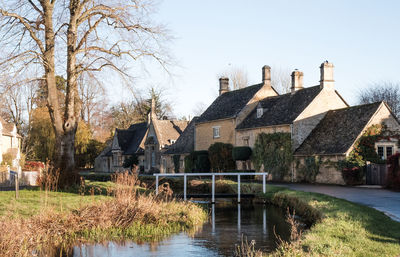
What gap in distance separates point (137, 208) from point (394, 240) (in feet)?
26.4

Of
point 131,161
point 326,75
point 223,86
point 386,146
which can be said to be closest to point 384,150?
point 386,146

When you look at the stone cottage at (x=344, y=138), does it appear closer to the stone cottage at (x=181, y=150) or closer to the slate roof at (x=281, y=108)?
the slate roof at (x=281, y=108)

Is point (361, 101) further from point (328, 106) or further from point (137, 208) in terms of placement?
point (137, 208)

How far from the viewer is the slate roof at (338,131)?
101ft

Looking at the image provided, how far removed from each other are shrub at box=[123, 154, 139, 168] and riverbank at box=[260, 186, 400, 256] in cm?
4344

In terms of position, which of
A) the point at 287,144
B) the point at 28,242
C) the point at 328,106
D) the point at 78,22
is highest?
the point at 78,22

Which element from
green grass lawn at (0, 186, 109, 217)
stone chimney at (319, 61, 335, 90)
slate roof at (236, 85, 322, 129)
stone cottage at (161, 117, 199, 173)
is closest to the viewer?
green grass lawn at (0, 186, 109, 217)

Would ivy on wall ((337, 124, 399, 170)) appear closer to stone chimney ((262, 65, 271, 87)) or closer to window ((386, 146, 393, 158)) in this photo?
window ((386, 146, 393, 158))

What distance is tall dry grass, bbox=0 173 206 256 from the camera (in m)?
12.6

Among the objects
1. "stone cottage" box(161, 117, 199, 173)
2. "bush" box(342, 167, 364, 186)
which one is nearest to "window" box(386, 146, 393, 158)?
"bush" box(342, 167, 364, 186)

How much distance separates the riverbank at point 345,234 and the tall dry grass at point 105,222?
16.1ft

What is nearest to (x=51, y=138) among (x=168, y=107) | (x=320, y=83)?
(x=168, y=107)

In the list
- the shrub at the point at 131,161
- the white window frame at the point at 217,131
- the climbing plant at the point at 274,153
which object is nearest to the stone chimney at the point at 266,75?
the white window frame at the point at 217,131

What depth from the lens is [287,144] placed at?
34.7 metres
